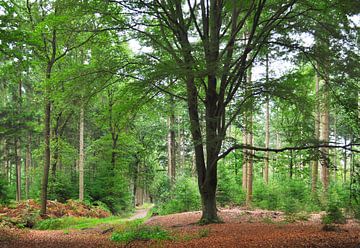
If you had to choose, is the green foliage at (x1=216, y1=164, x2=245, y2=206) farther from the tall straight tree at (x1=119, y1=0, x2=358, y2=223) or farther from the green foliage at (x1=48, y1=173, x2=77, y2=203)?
the green foliage at (x1=48, y1=173, x2=77, y2=203)

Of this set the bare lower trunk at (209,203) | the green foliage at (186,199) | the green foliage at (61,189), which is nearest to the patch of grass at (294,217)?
the bare lower trunk at (209,203)

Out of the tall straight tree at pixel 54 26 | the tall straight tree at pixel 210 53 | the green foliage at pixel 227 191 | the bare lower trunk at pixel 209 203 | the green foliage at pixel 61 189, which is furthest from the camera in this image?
the green foliage at pixel 61 189

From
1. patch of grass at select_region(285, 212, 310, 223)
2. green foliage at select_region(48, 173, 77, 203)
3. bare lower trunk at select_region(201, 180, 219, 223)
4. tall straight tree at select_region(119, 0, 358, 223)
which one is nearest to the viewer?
tall straight tree at select_region(119, 0, 358, 223)

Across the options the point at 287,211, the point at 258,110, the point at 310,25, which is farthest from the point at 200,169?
the point at 310,25

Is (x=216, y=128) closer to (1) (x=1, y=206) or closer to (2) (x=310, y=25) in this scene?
(2) (x=310, y=25)

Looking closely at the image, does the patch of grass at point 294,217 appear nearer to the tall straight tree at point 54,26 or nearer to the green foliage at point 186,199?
the green foliage at point 186,199

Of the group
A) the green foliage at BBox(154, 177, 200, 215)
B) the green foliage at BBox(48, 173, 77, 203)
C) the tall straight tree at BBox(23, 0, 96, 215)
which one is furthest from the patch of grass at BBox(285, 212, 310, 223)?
the green foliage at BBox(48, 173, 77, 203)

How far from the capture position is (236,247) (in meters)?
5.53

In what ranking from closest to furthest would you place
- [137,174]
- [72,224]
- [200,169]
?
1. [200,169]
2. [72,224]
3. [137,174]

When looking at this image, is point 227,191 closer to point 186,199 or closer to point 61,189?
point 186,199

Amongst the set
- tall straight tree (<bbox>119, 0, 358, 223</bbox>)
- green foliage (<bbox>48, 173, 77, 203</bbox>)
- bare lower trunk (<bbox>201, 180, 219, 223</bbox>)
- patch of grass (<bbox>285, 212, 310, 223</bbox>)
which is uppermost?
tall straight tree (<bbox>119, 0, 358, 223</bbox>)

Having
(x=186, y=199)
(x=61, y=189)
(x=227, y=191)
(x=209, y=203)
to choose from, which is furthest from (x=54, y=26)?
(x=61, y=189)

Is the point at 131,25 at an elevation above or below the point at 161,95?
above

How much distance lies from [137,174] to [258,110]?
83.7ft
